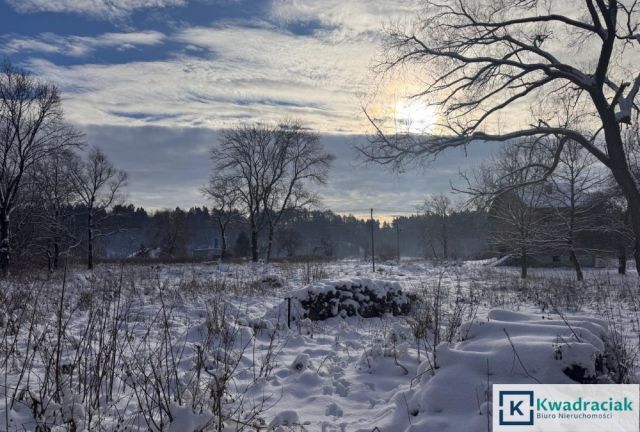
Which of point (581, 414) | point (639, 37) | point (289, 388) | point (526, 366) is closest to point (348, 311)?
point (289, 388)

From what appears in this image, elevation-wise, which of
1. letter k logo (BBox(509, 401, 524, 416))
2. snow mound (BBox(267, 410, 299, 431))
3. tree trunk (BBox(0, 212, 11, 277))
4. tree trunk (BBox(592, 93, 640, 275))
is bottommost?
snow mound (BBox(267, 410, 299, 431))

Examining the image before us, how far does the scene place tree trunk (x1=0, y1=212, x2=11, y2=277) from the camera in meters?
20.0

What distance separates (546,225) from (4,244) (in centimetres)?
2401

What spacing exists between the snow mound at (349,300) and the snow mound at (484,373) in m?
4.59

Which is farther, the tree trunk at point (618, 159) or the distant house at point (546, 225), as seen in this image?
the distant house at point (546, 225)

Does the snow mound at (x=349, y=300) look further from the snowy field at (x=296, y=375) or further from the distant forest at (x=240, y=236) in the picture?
the distant forest at (x=240, y=236)

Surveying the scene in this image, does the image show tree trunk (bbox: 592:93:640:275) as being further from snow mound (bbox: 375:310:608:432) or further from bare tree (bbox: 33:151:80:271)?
bare tree (bbox: 33:151:80:271)

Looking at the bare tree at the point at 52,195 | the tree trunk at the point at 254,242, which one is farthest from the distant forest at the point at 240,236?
the tree trunk at the point at 254,242

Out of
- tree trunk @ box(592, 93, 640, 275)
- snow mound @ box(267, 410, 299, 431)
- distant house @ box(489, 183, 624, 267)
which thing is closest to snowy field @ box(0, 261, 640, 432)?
snow mound @ box(267, 410, 299, 431)

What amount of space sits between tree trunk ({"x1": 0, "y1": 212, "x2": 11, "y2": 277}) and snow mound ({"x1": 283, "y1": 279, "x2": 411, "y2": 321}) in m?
17.7

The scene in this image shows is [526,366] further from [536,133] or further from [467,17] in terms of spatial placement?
[467,17]

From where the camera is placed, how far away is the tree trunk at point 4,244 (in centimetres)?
1997

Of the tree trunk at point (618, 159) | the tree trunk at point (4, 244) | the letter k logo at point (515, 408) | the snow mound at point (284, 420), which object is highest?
the tree trunk at point (618, 159)

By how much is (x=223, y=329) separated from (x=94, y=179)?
29.8 m
